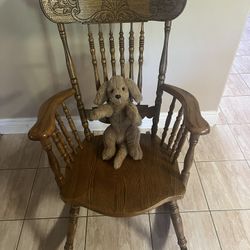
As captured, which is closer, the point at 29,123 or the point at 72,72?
the point at 72,72

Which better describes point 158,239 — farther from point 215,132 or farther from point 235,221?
point 215,132

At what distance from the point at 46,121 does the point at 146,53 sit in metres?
0.78

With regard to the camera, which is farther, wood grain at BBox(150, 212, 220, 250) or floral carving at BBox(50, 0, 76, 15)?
wood grain at BBox(150, 212, 220, 250)

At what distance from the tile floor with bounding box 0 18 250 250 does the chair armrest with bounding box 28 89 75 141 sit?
0.66 meters

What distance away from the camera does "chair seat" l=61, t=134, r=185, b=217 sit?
Result: 870mm

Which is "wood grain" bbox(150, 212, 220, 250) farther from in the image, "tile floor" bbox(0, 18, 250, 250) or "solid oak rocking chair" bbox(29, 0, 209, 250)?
"solid oak rocking chair" bbox(29, 0, 209, 250)

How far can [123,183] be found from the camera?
940 millimetres

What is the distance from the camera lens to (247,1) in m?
1.23

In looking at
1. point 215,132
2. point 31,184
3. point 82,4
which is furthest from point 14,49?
point 215,132

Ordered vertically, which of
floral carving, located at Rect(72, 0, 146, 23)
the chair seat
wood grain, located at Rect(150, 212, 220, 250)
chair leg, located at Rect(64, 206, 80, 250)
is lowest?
wood grain, located at Rect(150, 212, 220, 250)

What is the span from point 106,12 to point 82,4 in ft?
0.29

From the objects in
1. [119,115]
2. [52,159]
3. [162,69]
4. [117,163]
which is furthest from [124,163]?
[162,69]

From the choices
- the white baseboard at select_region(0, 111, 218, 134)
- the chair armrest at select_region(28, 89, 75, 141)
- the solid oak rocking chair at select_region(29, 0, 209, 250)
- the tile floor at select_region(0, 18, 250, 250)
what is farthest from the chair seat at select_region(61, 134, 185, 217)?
the white baseboard at select_region(0, 111, 218, 134)

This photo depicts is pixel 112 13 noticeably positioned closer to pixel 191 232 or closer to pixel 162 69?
pixel 162 69
